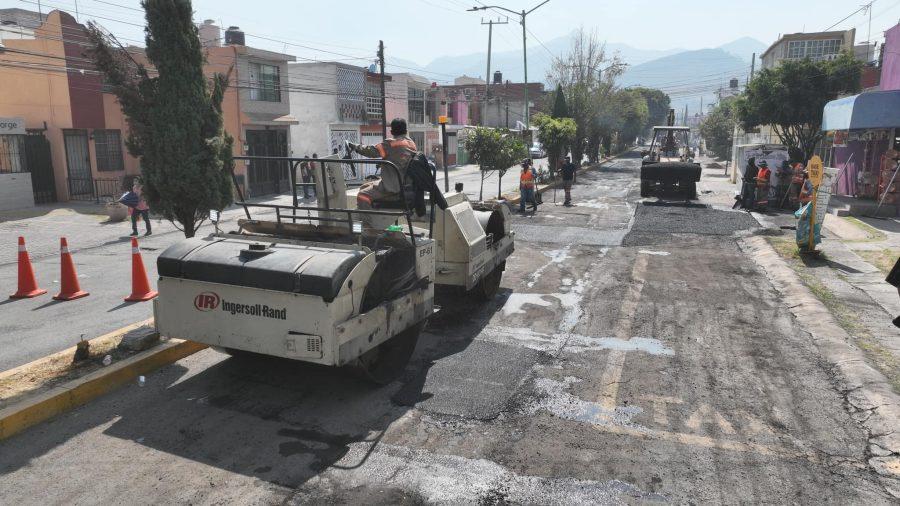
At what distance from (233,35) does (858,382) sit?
35901mm

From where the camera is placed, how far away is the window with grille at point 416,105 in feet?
140

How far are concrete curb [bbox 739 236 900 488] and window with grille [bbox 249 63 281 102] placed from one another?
22.9m

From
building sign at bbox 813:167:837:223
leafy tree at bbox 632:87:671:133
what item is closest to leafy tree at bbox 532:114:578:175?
building sign at bbox 813:167:837:223

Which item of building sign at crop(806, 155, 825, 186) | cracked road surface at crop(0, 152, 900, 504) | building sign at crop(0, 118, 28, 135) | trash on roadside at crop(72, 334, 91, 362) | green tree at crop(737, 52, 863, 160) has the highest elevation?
green tree at crop(737, 52, 863, 160)

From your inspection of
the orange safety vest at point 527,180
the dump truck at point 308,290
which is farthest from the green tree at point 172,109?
the orange safety vest at point 527,180

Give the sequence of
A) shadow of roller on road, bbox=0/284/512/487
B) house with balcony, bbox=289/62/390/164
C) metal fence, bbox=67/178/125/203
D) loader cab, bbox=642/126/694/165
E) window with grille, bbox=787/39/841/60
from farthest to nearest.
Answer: window with grille, bbox=787/39/841/60 → house with balcony, bbox=289/62/390/164 → loader cab, bbox=642/126/694/165 → metal fence, bbox=67/178/125/203 → shadow of roller on road, bbox=0/284/512/487

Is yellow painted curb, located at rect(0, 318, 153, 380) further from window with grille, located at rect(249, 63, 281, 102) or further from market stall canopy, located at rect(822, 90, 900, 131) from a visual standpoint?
window with grille, located at rect(249, 63, 281, 102)

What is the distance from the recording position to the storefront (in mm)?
16453

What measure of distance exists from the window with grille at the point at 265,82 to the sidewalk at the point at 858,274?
66.2 feet

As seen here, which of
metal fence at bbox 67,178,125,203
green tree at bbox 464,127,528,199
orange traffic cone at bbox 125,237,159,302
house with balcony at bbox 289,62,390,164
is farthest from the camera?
house with balcony at bbox 289,62,390,164

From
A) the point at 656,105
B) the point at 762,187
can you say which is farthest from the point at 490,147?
the point at 656,105

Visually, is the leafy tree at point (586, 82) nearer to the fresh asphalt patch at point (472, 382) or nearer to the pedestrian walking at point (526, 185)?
the pedestrian walking at point (526, 185)

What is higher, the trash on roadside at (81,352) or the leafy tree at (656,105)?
the leafy tree at (656,105)

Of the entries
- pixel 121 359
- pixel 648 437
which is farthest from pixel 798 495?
Answer: pixel 121 359
